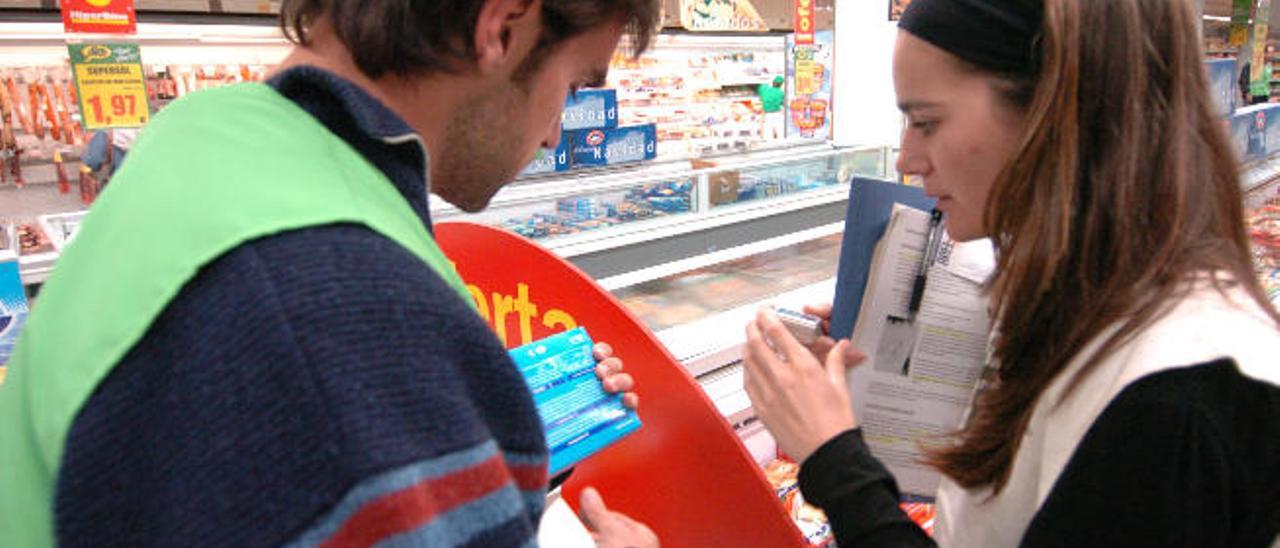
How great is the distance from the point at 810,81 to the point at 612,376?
455 centimetres

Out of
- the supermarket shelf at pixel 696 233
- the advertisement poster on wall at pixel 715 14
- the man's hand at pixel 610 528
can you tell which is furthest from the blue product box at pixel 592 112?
the man's hand at pixel 610 528

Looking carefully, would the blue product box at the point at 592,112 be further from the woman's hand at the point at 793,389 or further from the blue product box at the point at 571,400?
the woman's hand at the point at 793,389

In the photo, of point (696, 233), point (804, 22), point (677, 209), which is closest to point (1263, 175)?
point (804, 22)

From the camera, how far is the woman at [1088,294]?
83 cm

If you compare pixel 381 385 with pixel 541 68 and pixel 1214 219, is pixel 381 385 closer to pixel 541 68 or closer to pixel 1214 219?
pixel 541 68

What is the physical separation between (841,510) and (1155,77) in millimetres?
683

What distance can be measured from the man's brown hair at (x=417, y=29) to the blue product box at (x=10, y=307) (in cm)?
106

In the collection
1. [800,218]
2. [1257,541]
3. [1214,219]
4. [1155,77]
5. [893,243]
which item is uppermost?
[1155,77]

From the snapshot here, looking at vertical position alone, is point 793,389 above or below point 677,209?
above

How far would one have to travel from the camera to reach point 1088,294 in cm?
98

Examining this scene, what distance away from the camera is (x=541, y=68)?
2.56 ft

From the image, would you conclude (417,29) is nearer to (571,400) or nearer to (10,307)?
(571,400)

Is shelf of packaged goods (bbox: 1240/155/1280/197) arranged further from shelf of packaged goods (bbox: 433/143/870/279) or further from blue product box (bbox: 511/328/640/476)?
blue product box (bbox: 511/328/640/476)

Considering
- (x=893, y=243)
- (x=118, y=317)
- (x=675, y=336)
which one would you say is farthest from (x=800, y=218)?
(x=118, y=317)
